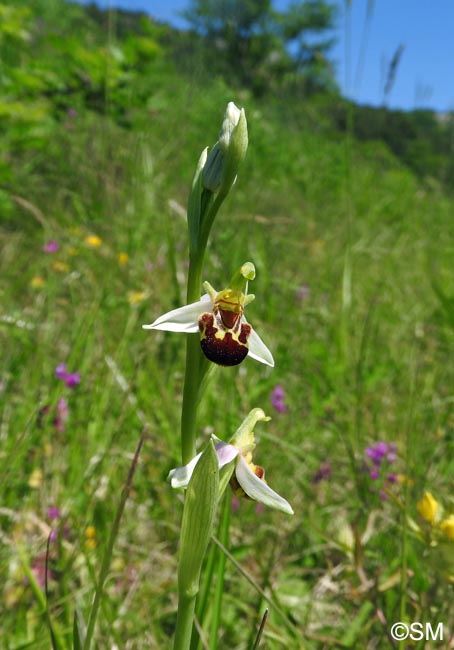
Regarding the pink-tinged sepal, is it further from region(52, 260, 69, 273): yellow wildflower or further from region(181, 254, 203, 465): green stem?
region(52, 260, 69, 273): yellow wildflower

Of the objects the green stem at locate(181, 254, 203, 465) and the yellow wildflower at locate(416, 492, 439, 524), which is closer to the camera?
the green stem at locate(181, 254, 203, 465)

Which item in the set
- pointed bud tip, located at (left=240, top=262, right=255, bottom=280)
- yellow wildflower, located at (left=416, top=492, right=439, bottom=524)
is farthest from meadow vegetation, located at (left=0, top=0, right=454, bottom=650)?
pointed bud tip, located at (left=240, top=262, right=255, bottom=280)

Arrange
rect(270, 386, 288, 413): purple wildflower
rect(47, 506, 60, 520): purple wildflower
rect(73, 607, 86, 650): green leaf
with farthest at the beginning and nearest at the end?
rect(270, 386, 288, 413): purple wildflower
rect(47, 506, 60, 520): purple wildflower
rect(73, 607, 86, 650): green leaf

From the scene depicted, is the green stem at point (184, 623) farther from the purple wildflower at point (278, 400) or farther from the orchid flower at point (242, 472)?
the purple wildflower at point (278, 400)

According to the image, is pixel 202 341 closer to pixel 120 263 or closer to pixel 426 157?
pixel 120 263

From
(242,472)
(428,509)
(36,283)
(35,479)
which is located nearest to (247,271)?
(242,472)

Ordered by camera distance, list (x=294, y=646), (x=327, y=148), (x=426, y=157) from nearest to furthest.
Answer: (x=294, y=646) < (x=327, y=148) < (x=426, y=157)

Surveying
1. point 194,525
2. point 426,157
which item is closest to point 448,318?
point 194,525
